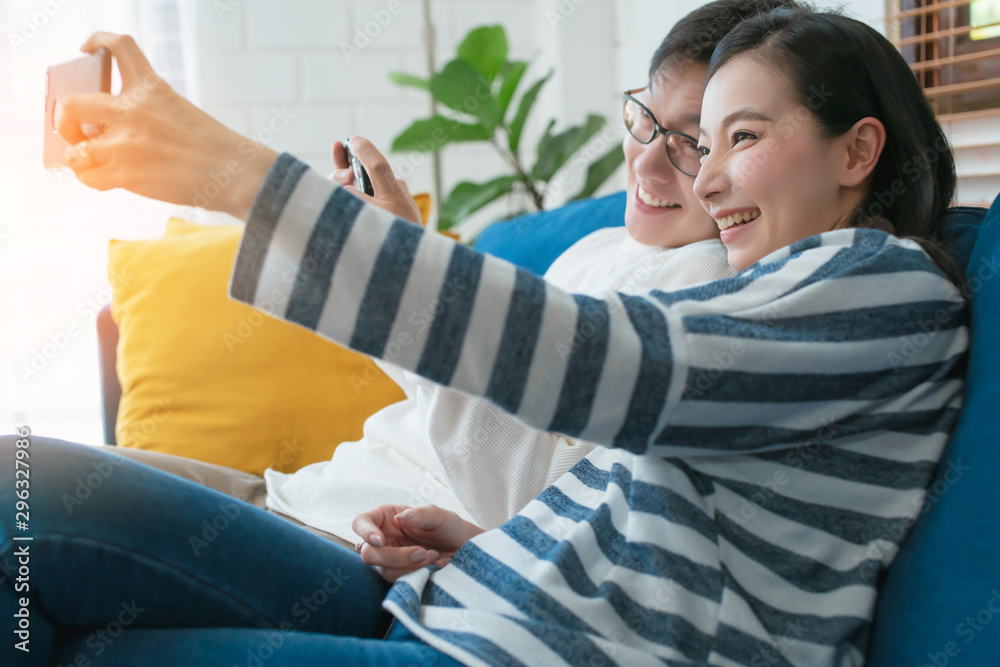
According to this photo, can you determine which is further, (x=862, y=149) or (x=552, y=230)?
(x=552, y=230)

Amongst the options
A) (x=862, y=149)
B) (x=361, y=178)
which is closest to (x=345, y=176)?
(x=361, y=178)

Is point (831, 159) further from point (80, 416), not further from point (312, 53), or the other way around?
point (80, 416)

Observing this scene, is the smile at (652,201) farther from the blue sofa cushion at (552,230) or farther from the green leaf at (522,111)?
the green leaf at (522,111)

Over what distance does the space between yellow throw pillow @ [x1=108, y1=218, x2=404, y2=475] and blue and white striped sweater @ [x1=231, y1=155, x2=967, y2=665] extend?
2.40ft

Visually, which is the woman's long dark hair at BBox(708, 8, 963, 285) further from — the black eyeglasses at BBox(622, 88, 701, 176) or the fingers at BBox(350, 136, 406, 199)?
the fingers at BBox(350, 136, 406, 199)

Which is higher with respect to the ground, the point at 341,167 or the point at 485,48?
the point at 485,48

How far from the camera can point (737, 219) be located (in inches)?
32.6

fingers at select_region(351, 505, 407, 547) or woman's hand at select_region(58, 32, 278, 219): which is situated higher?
woman's hand at select_region(58, 32, 278, 219)

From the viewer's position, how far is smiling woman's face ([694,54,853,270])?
76 cm

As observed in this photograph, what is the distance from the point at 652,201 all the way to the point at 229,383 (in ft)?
Answer: 2.56

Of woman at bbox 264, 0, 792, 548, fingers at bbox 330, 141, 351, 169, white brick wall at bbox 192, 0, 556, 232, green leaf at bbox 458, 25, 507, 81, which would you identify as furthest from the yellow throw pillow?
white brick wall at bbox 192, 0, 556, 232

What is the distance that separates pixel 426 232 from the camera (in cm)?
58

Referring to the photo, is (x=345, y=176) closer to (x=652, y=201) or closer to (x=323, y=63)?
(x=652, y=201)

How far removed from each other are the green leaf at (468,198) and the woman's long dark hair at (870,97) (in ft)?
4.30
